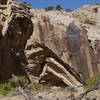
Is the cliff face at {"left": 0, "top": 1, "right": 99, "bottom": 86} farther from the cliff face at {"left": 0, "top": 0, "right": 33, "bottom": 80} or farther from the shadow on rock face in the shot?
the cliff face at {"left": 0, "top": 0, "right": 33, "bottom": 80}

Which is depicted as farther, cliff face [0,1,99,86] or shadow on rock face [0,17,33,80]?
cliff face [0,1,99,86]

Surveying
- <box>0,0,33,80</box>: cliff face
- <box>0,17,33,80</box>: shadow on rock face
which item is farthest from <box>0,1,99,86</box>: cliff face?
<box>0,0,33,80</box>: cliff face

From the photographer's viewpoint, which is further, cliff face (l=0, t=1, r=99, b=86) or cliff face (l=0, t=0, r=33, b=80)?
cliff face (l=0, t=1, r=99, b=86)

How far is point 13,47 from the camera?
49.2 feet

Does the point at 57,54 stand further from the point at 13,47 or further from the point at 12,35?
the point at 12,35

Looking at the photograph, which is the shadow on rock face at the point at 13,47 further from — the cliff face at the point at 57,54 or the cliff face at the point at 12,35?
the cliff face at the point at 57,54

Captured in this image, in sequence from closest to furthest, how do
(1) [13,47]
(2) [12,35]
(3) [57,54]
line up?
(2) [12,35]
(1) [13,47]
(3) [57,54]

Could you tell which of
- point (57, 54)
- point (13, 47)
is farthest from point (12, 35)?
point (57, 54)

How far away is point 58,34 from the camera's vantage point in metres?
20.1

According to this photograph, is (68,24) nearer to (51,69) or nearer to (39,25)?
(39,25)

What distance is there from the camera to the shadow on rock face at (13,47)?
1408cm

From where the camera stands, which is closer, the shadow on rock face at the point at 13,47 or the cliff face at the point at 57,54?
the shadow on rock face at the point at 13,47

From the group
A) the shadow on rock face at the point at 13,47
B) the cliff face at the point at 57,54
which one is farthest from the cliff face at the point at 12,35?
the cliff face at the point at 57,54

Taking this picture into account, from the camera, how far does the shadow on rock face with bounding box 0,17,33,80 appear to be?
14078 millimetres
